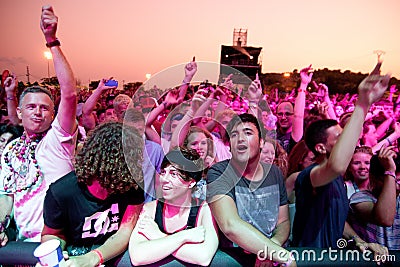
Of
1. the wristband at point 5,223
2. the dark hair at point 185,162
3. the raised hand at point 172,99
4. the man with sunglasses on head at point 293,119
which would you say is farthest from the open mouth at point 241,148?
the man with sunglasses on head at point 293,119

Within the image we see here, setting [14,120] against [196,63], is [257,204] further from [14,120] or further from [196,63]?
[14,120]

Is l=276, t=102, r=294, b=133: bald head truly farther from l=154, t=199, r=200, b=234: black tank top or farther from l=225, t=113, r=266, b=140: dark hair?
l=154, t=199, r=200, b=234: black tank top

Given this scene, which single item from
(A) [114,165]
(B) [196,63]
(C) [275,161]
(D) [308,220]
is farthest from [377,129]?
(A) [114,165]

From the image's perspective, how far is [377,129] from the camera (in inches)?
148

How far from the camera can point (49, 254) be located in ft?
4.16

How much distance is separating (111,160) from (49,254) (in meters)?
0.44

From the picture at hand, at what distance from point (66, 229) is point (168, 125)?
1.06 m

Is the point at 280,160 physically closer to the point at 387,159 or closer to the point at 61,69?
the point at 387,159

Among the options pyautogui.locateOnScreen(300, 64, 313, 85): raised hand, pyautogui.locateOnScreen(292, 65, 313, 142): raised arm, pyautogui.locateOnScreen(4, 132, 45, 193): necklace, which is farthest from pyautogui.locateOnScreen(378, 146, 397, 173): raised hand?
pyautogui.locateOnScreen(4, 132, 45, 193): necklace

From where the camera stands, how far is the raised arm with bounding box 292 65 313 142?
3.03 m

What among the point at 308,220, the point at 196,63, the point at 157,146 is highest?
the point at 196,63

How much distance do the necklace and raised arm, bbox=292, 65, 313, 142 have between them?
6.73 ft

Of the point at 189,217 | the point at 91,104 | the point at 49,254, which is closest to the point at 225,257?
the point at 189,217

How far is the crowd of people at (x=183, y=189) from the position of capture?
4.89ft
